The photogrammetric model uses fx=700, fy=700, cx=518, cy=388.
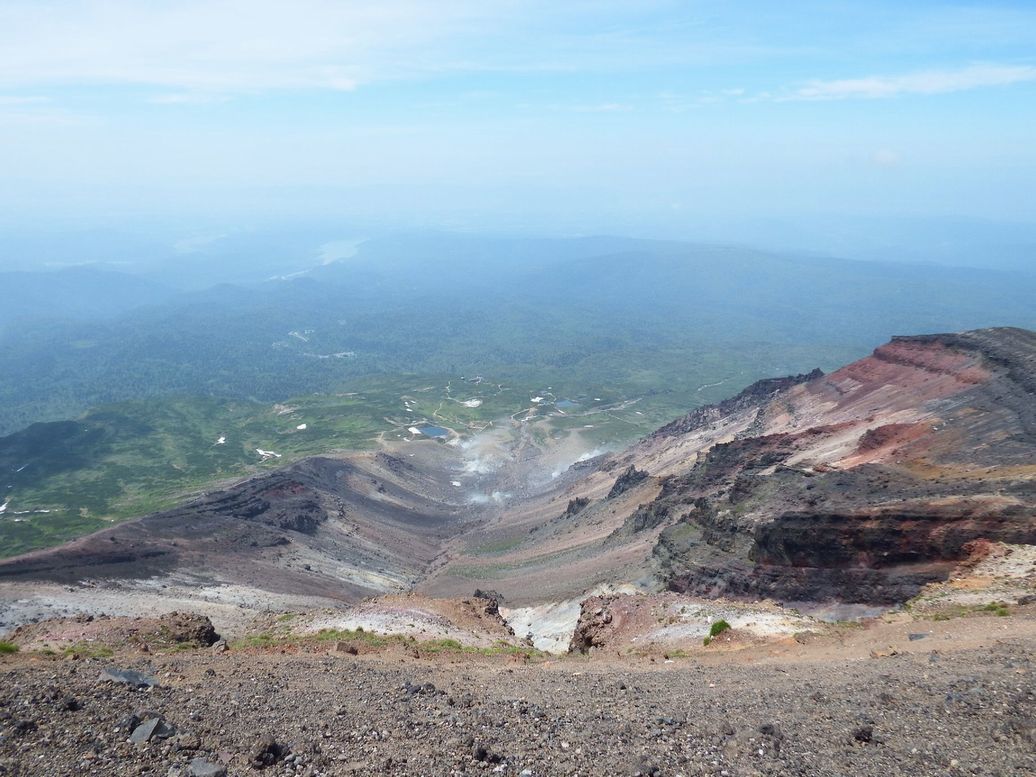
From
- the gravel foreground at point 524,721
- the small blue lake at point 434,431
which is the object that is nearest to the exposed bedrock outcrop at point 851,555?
the gravel foreground at point 524,721

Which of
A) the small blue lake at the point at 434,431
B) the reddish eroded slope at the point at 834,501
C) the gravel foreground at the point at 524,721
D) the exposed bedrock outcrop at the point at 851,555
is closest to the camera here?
the gravel foreground at the point at 524,721

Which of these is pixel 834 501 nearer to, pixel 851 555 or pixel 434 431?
pixel 851 555

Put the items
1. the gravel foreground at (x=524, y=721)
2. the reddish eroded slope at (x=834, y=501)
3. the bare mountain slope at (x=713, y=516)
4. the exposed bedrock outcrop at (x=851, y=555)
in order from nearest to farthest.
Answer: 1. the gravel foreground at (x=524, y=721)
2. the exposed bedrock outcrop at (x=851, y=555)
3. the reddish eroded slope at (x=834, y=501)
4. the bare mountain slope at (x=713, y=516)

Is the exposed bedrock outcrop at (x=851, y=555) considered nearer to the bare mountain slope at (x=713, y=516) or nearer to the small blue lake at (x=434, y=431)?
the bare mountain slope at (x=713, y=516)

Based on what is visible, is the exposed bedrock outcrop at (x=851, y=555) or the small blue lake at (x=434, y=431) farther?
the small blue lake at (x=434, y=431)

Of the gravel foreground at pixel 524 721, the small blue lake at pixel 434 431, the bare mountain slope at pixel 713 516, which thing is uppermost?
the gravel foreground at pixel 524 721

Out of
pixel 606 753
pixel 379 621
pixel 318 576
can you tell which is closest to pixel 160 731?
pixel 606 753

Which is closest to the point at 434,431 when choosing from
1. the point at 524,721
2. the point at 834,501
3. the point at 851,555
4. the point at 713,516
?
the point at 713,516

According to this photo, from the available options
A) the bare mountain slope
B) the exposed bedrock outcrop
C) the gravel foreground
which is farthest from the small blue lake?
the gravel foreground
